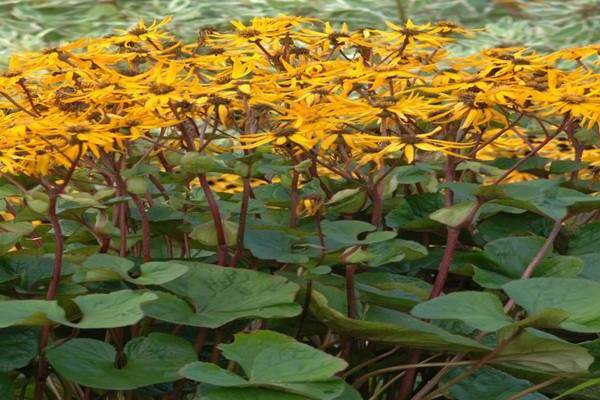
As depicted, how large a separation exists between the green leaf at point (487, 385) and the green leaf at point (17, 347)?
0.42m

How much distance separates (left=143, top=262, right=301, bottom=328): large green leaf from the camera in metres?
1.15

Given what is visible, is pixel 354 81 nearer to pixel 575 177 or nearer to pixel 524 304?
pixel 524 304

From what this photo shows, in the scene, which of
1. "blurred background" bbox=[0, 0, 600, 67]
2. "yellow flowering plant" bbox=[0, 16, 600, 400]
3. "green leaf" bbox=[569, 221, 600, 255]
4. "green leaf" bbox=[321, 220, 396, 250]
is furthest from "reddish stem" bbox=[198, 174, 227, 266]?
"blurred background" bbox=[0, 0, 600, 67]

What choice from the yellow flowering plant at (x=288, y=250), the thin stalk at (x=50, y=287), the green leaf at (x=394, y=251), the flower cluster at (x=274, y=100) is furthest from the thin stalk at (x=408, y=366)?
the thin stalk at (x=50, y=287)

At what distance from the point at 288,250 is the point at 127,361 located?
213 mm

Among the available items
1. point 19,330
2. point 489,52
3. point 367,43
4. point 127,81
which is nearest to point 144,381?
point 19,330

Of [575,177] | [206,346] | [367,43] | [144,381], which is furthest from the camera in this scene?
[575,177]

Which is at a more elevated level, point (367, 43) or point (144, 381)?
point (367, 43)

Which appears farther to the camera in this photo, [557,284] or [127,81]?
[127,81]

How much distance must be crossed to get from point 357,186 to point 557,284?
34 cm

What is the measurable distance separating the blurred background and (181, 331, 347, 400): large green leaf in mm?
3845

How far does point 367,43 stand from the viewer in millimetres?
1544

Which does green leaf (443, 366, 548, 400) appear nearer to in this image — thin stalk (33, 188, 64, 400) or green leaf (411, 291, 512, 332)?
green leaf (411, 291, 512, 332)

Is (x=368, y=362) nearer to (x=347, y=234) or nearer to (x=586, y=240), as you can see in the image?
(x=347, y=234)
